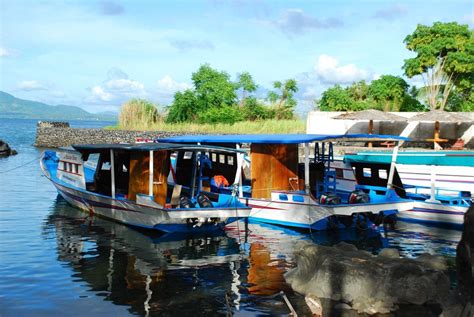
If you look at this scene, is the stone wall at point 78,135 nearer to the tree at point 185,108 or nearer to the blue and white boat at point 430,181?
the tree at point 185,108

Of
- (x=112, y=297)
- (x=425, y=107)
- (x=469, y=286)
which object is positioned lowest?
(x=112, y=297)

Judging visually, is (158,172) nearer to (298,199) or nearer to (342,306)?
(298,199)

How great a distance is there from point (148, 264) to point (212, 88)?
143ft

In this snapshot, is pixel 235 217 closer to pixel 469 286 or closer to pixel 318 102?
pixel 469 286

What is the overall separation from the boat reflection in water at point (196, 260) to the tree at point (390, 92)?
105 feet

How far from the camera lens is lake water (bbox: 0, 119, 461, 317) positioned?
10.6 metres

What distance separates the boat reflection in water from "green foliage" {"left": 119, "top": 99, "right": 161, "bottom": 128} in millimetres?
34783

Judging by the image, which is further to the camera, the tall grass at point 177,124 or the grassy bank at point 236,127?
the tall grass at point 177,124

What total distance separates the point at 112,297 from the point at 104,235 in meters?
6.12

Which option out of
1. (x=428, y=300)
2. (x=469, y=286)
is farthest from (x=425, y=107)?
(x=469, y=286)

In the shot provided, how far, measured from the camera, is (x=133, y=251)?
1496 cm

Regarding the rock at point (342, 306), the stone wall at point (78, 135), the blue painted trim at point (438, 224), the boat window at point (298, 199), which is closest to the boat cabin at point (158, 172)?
the boat window at point (298, 199)

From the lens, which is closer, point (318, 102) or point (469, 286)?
point (469, 286)

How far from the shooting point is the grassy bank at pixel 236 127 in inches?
1772
